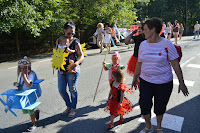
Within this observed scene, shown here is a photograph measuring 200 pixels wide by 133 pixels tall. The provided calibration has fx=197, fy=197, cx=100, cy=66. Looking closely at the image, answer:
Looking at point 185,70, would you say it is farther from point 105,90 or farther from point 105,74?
point 105,90

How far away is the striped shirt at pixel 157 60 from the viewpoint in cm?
280

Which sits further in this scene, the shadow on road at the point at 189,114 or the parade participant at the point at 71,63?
the parade participant at the point at 71,63

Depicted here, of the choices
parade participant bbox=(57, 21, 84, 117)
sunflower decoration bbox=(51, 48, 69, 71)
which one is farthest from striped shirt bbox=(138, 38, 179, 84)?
sunflower decoration bbox=(51, 48, 69, 71)

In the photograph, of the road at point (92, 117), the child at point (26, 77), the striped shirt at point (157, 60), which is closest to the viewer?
the striped shirt at point (157, 60)

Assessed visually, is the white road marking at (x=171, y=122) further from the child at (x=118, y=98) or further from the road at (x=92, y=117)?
the child at (x=118, y=98)

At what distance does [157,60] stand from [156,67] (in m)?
0.11

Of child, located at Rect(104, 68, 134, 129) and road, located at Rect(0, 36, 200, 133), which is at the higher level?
child, located at Rect(104, 68, 134, 129)

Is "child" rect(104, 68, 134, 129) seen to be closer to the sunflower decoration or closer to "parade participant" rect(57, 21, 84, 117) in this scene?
"parade participant" rect(57, 21, 84, 117)

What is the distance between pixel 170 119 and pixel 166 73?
52.7 inches

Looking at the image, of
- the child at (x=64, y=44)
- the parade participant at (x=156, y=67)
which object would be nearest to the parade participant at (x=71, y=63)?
the child at (x=64, y=44)

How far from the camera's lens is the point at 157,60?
9.28 ft

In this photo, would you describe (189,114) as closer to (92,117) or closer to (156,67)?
(156,67)

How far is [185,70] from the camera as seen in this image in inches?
293

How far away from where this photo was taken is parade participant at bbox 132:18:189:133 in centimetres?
281
